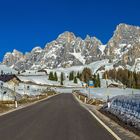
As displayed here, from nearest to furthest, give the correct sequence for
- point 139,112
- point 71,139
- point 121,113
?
1. point 71,139
2. point 139,112
3. point 121,113

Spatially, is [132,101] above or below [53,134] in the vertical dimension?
above

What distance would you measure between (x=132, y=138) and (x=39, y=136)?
3474mm

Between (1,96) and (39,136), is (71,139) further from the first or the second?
(1,96)

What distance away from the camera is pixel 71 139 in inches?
486

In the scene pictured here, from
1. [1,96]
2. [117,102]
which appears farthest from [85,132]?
[1,96]

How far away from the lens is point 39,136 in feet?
42.8

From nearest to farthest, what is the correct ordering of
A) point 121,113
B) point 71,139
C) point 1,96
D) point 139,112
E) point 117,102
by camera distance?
point 71,139 → point 139,112 → point 121,113 → point 117,102 → point 1,96

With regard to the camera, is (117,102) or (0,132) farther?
(117,102)

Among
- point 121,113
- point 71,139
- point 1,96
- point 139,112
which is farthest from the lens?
point 1,96

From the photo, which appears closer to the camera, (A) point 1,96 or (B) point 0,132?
(B) point 0,132

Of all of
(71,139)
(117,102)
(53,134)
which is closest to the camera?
(71,139)

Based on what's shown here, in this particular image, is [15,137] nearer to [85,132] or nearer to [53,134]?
[53,134]

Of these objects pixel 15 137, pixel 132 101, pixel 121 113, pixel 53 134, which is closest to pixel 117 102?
pixel 121 113

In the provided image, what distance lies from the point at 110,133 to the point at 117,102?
8434 mm
